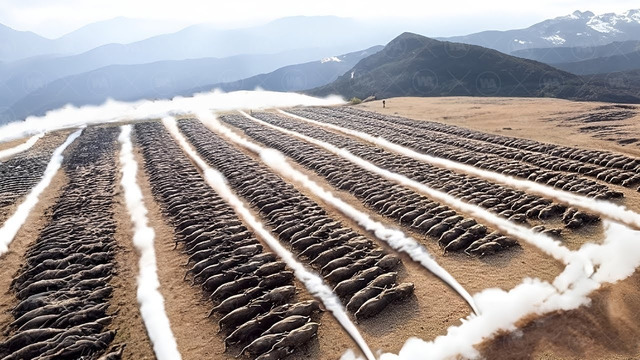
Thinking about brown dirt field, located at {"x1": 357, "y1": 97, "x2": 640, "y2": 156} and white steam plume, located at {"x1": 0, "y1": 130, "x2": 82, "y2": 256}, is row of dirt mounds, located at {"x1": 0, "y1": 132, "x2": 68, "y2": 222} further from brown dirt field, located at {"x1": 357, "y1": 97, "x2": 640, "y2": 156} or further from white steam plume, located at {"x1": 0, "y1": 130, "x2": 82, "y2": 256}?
brown dirt field, located at {"x1": 357, "y1": 97, "x2": 640, "y2": 156}

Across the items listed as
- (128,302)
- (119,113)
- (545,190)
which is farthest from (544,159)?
(119,113)

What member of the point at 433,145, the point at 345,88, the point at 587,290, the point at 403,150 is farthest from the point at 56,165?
the point at 345,88

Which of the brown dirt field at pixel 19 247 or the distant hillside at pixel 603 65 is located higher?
the brown dirt field at pixel 19 247

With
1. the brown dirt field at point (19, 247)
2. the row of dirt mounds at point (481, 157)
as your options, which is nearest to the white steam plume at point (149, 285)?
the brown dirt field at point (19, 247)

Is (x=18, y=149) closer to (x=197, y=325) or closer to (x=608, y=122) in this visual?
(x=197, y=325)

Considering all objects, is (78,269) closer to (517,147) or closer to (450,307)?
(450,307)

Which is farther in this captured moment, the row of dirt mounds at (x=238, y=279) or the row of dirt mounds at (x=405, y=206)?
the row of dirt mounds at (x=405, y=206)

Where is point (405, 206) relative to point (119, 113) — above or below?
below

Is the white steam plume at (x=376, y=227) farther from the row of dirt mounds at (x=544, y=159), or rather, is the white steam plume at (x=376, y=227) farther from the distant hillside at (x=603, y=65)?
the distant hillside at (x=603, y=65)
